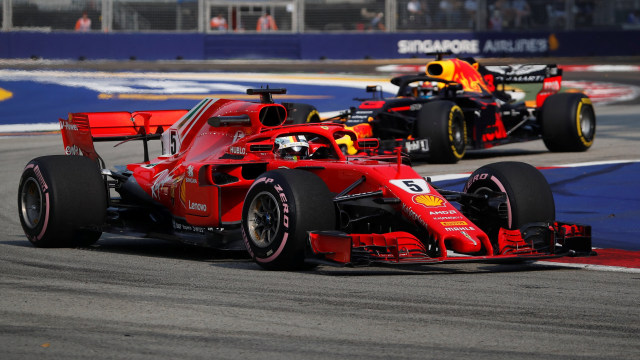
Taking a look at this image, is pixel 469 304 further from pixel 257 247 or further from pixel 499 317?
pixel 257 247

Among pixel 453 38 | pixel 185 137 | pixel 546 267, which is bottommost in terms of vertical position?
pixel 546 267

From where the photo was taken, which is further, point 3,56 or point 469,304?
point 3,56

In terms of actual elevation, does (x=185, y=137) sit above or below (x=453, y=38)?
below

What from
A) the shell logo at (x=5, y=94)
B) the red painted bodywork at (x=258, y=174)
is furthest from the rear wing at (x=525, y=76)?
the shell logo at (x=5, y=94)

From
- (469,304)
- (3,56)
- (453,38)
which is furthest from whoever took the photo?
(453,38)

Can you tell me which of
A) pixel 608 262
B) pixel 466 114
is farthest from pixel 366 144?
pixel 466 114

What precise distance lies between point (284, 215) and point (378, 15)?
1196 inches

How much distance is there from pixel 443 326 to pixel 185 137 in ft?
14.8

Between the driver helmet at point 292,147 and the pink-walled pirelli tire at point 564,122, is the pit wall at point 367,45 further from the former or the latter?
the driver helmet at point 292,147

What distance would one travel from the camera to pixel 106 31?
3588 centimetres

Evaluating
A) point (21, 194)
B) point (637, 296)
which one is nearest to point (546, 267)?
point (637, 296)

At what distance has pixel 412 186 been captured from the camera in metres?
8.29

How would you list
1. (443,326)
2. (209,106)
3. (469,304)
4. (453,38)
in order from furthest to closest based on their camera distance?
(453,38) → (209,106) → (469,304) → (443,326)

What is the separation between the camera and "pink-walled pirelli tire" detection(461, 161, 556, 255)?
8.59 meters
